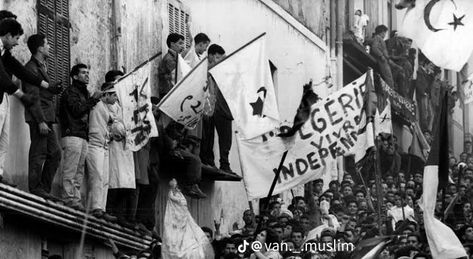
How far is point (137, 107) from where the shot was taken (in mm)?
28828

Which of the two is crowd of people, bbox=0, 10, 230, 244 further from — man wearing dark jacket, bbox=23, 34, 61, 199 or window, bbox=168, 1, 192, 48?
window, bbox=168, 1, 192, 48

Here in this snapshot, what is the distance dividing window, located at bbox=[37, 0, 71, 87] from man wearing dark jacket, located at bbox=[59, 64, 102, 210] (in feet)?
2.01

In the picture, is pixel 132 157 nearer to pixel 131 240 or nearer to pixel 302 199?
pixel 131 240

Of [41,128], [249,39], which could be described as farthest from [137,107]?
[249,39]

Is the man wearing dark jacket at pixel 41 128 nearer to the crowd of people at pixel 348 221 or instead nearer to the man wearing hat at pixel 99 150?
the man wearing hat at pixel 99 150

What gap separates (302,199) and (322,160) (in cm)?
178

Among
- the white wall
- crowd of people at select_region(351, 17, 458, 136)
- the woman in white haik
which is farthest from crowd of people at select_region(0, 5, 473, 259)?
crowd of people at select_region(351, 17, 458, 136)

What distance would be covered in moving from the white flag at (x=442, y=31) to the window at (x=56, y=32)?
520 cm

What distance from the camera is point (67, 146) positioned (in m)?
27.3

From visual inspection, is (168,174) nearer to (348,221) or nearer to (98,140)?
(348,221)

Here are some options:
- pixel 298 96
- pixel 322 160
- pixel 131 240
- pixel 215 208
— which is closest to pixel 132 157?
pixel 131 240

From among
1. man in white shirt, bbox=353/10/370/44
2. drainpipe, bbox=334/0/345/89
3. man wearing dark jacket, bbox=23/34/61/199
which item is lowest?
man wearing dark jacket, bbox=23/34/61/199

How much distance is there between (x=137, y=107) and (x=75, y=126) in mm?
1690

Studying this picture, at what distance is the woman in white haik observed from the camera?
2812 cm
